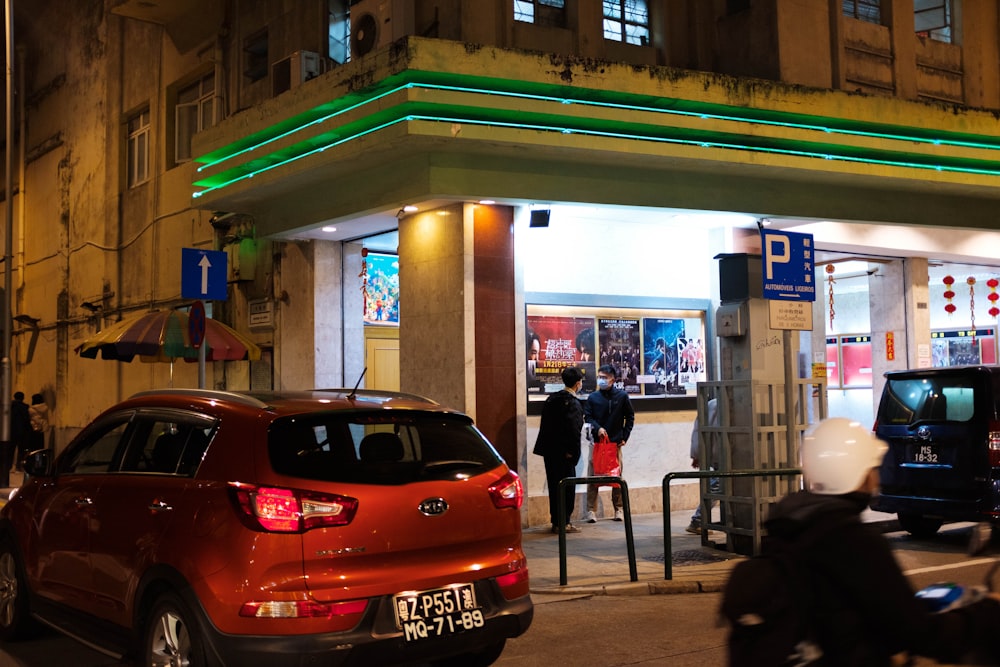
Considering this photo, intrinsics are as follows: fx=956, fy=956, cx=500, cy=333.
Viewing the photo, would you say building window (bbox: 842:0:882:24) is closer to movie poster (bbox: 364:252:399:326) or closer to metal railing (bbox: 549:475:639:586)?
movie poster (bbox: 364:252:399:326)

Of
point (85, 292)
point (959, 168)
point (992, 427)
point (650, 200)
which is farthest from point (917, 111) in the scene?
point (85, 292)

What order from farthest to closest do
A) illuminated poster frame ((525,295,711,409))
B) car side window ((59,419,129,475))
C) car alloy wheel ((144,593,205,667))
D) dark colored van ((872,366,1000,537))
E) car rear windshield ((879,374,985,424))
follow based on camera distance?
illuminated poster frame ((525,295,711,409)), car rear windshield ((879,374,985,424)), dark colored van ((872,366,1000,537)), car side window ((59,419,129,475)), car alloy wheel ((144,593,205,667))

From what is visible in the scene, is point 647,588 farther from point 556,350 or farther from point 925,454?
point 556,350

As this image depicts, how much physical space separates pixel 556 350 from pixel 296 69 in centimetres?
523

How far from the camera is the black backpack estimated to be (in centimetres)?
254

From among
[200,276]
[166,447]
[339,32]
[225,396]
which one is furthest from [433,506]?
[339,32]

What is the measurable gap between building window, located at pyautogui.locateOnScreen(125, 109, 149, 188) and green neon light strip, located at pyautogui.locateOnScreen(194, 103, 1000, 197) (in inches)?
203

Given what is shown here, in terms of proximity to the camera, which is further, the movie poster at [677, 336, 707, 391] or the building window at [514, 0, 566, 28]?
the movie poster at [677, 336, 707, 391]

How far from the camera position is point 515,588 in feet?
16.4

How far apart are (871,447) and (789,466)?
6.75 m

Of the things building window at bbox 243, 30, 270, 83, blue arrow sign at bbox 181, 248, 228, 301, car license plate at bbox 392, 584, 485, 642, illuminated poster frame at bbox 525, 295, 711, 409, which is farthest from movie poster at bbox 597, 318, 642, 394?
car license plate at bbox 392, 584, 485, 642

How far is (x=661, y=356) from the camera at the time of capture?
42.5ft

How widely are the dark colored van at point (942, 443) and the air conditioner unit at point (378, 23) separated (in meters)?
6.88

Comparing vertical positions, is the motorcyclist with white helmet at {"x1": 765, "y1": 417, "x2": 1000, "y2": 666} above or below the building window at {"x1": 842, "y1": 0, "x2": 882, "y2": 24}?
below
